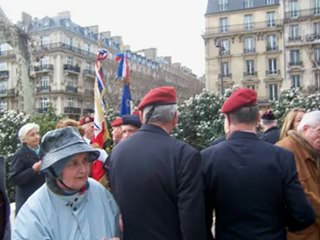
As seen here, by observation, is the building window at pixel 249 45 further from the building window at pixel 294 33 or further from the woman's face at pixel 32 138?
the woman's face at pixel 32 138

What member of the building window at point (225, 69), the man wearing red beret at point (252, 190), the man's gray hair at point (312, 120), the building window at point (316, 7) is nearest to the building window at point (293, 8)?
the building window at point (316, 7)

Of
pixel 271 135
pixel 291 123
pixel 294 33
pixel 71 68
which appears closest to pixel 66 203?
pixel 291 123

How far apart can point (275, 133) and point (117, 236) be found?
158 inches

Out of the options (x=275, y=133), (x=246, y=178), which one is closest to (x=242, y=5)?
(x=275, y=133)

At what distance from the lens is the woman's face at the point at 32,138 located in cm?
557

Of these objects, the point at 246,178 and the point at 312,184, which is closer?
the point at 246,178

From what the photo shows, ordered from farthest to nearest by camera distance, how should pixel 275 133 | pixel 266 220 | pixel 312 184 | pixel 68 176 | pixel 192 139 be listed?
pixel 192 139 → pixel 275 133 → pixel 312 184 → pixel 266 220 → pixel 68 176

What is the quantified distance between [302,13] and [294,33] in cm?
232

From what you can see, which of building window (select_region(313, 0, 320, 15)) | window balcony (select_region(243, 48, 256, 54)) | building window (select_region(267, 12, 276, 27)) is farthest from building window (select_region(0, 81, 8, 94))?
building window (select_region(313, 0, 320, 15))

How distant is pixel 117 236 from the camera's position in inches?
101

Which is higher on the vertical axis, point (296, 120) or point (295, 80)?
point (295, 80)

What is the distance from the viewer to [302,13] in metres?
48.3

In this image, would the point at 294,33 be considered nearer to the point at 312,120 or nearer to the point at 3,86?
the point at 3,86

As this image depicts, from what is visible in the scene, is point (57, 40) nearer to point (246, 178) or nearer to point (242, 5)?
point (242, 5)
